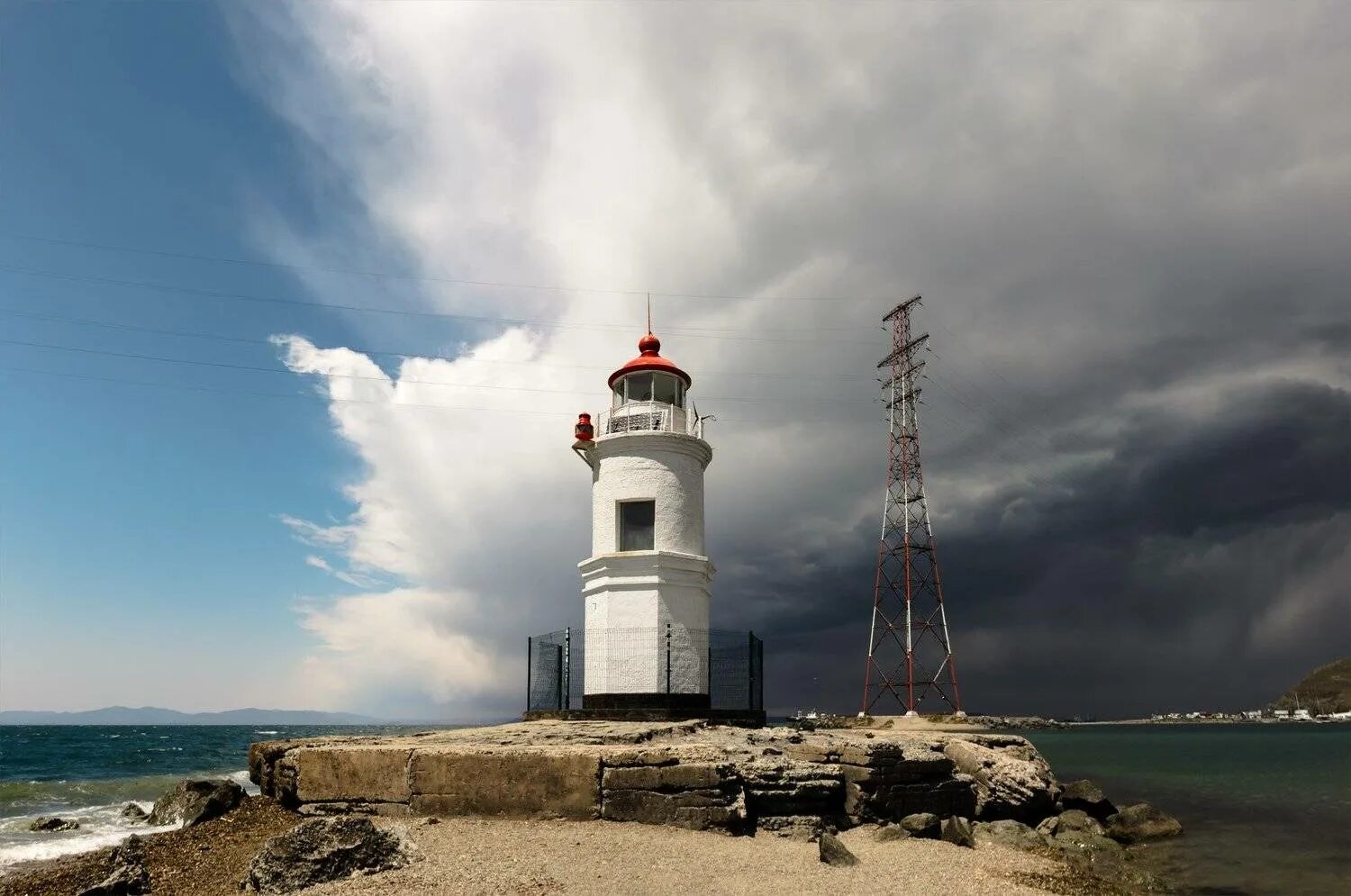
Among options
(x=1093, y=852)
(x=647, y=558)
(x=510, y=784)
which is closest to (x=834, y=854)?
(x=510, y=784)

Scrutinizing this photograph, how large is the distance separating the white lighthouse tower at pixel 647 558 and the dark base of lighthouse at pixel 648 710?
0.08 ft

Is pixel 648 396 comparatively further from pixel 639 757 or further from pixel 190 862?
pixel 190 862

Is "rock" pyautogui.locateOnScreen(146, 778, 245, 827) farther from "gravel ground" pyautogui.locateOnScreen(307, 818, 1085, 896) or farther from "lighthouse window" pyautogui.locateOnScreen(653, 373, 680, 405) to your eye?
"lighthouse window" pyautogui.locateOnScreen(653, 373, 680, 405)

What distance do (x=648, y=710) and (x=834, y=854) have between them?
563 cm

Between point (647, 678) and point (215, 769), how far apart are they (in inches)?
1055

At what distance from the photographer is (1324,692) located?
16312 centimetres

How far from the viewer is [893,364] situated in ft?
115

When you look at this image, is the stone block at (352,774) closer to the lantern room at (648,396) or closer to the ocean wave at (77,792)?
the lantern room at (648,396)

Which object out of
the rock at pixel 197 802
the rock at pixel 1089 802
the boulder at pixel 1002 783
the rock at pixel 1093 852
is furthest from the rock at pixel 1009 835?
Answer: the rock at pixel 197 802

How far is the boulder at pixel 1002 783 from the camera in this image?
1291 cm

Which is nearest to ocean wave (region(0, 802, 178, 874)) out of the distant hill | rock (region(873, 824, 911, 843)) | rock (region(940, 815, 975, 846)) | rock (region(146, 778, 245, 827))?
rock (region(146, 778, 245, 827))

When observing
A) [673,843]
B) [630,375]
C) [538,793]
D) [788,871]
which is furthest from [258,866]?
[630,375]

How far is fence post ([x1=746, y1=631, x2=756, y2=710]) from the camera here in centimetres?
1441

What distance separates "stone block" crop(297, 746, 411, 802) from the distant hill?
195945 millimetres
